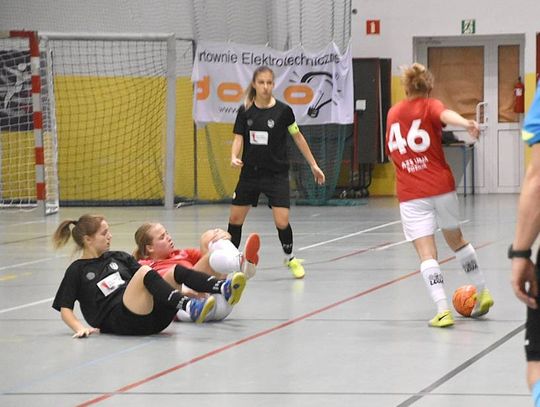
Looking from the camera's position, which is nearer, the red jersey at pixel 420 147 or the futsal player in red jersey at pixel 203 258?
the red jersey at pixel 420 147

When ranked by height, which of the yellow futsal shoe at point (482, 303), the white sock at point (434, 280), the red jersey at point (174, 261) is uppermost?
the red jersey at point (174, 261)

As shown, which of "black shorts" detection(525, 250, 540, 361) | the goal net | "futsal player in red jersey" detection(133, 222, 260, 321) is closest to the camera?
"black shorts" detection(525, 250, 540, 361)

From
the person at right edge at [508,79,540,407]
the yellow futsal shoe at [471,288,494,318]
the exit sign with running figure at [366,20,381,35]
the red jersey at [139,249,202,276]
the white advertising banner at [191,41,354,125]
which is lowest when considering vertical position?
the yellow futsal shoe at [471,288,494,318]

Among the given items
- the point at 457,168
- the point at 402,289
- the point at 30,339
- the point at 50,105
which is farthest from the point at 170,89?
the point at 30,339

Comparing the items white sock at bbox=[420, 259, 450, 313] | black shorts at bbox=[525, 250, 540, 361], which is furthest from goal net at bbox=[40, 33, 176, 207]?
black shorts at bbox=[525, 250, 540, 361]

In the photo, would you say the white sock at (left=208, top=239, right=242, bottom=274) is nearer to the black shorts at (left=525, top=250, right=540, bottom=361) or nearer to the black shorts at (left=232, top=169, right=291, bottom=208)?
the black shorts at (left=232, top=169, right=291, bottom=208)

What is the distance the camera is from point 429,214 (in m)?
→ 7.54

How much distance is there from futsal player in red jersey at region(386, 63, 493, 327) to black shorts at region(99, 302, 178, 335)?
169cm

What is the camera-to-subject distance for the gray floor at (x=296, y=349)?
217 inches

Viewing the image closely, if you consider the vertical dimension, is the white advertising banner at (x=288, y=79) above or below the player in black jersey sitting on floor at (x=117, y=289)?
above

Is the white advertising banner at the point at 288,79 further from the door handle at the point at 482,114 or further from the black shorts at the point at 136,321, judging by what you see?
the black shorts at the point at 136,321

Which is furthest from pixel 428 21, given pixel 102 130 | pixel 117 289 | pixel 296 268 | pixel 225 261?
pixel 117 289

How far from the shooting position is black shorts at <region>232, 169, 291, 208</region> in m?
10.4

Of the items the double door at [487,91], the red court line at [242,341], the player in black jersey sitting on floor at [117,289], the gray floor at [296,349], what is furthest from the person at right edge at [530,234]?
the double door at [487,91]
